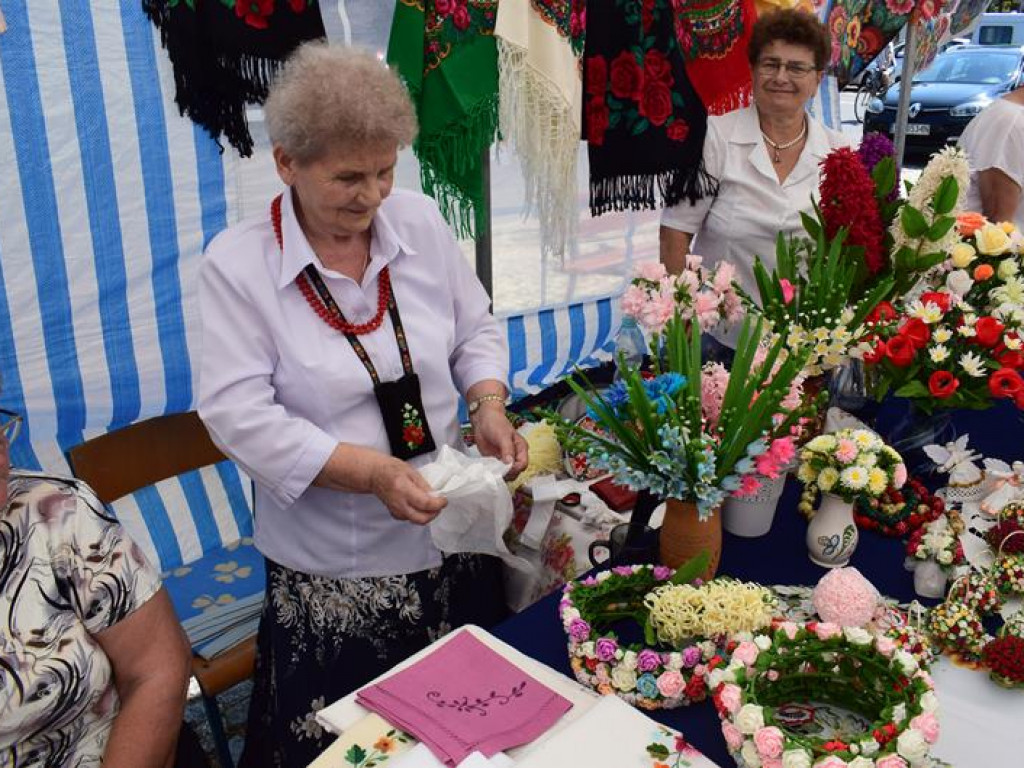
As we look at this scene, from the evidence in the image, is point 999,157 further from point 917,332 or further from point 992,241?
point 917,332

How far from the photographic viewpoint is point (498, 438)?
1.76 m

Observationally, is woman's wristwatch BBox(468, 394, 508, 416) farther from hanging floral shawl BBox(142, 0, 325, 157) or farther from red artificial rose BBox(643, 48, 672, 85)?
red artificial rose BBox(643, 48, 672, 85)

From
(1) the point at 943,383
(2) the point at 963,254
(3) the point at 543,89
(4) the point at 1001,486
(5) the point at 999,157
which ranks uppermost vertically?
(3) the point at 543,89

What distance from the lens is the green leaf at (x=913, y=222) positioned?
5.87 ft

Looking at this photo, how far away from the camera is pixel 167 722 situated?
1.51 metres

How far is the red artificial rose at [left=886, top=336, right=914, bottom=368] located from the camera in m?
1.69

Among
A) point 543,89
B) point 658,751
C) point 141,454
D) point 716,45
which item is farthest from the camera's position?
point 716,45

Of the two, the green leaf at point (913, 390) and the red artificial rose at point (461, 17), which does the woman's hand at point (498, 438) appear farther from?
the red artificial rose at point (461, 17)

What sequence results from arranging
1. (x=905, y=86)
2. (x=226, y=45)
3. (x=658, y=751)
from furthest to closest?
(x=905, y=86), (x=226, y=45), (x=658, y=751)

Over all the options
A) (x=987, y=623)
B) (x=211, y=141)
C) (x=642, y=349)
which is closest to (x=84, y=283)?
(x=211, y=141)

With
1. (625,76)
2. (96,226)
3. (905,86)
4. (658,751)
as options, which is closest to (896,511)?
(658,751)

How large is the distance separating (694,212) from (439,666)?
1.85 metres

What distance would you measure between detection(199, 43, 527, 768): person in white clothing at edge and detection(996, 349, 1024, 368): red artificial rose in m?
0.94

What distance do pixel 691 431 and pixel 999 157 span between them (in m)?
2.73
